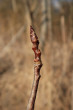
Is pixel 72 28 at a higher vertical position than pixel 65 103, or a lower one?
higher

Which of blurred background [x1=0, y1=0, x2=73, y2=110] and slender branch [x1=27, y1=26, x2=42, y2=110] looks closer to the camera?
slender branch [x1=27, y1=26, x2=42, y2=110]

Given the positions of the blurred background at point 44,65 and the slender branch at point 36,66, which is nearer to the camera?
the slender branch at point 36,66

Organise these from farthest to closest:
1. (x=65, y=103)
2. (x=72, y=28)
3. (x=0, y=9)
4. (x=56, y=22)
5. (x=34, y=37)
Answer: (x=0, y=9) → (x=56, y=22) → (x=65, y=103) → (x=72, y=28) → (x=34, y=37)

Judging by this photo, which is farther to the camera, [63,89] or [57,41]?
[57,41]

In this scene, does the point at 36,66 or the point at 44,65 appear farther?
the point at 44,65

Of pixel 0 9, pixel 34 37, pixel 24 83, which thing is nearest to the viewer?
pixel 34 37

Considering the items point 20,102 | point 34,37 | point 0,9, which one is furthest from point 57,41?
point 34,37

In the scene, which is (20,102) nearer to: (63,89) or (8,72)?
(63,89)

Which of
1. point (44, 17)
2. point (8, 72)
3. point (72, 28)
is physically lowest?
point (8, 72)
